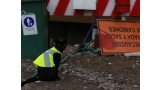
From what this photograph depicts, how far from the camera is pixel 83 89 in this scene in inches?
170

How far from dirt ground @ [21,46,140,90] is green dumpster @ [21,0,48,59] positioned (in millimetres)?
223

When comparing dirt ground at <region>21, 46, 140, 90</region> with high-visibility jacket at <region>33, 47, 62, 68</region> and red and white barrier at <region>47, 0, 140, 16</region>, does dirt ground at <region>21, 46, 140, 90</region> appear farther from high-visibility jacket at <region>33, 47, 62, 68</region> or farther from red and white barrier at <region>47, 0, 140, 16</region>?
red and white barrier at <region>47, 0, 140, 16</region>

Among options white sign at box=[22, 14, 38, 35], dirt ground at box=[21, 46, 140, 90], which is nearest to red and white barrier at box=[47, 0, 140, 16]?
white sign at box=[22, 14, 38, 35]

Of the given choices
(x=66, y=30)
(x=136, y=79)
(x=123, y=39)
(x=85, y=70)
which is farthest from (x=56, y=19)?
(x=136, y=79)

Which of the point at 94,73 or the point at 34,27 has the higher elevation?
the point at 34,27

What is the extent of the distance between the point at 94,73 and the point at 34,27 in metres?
1.38

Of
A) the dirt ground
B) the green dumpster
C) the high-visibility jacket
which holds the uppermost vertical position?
the green dumpster

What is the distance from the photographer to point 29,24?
5.86 metres

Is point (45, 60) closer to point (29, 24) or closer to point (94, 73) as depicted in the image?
point (94, 73)

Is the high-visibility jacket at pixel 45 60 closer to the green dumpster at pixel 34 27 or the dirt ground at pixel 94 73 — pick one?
the dirt ground at pixel 94 73

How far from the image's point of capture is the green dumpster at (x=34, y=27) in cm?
584

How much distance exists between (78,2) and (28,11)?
872 millimetres

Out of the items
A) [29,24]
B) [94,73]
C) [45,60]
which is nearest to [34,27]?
[29,24]

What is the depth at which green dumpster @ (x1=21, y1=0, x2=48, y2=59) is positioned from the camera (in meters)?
5.84
